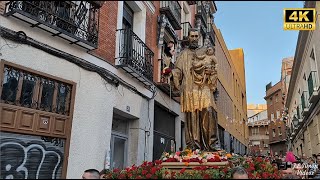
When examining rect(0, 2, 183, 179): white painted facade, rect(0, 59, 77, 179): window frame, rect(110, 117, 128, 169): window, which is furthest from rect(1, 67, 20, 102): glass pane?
rect(110, 117, 128, 169): window

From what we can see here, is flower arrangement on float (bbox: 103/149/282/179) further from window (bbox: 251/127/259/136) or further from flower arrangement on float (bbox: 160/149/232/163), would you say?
window (bbox: 251/127/259/136)

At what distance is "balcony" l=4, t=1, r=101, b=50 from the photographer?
6.24 meters

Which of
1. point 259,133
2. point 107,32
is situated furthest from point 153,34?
point 259,133

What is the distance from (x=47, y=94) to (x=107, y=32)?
109 inches

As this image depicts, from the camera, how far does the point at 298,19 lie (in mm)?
8070

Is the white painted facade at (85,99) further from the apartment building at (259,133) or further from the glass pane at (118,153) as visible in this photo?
the apartment building at (259,133)

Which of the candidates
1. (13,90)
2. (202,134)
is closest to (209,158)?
(202,134)

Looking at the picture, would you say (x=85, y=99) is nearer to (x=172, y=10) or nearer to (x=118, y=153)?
(x=118, y=153)

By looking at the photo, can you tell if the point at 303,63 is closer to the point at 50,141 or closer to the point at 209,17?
the point at 209,17

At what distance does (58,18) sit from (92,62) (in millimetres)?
1565

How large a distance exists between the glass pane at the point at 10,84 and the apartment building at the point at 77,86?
18mm

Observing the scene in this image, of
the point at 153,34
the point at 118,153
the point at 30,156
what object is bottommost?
the point at 30,156

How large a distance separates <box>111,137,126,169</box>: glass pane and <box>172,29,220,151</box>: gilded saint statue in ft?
11.5

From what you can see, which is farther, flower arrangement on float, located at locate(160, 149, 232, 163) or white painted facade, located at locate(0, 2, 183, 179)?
white painted facade, located at locate(0, 2, 183, 179)
